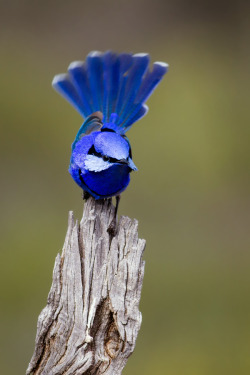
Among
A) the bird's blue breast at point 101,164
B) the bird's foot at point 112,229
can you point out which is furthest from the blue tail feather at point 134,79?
the bird's foot at point 112,229

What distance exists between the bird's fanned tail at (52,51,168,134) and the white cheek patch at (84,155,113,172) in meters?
0.33

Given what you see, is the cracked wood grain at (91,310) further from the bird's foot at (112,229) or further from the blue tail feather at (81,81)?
the blue tail feather at (81,81)

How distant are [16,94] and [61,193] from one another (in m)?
0.92

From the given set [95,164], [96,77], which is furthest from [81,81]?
[95,164]

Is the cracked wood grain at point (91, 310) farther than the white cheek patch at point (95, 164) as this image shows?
No

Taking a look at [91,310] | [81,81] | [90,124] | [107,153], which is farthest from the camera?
[81,81]

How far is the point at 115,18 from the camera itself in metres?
5.95

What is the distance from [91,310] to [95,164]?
508 millimetres

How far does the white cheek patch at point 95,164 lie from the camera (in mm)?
2424

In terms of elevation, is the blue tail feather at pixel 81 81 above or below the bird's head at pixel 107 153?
above

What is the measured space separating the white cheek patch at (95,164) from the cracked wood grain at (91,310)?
23cm

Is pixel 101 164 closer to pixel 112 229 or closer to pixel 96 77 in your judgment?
pixel 112 229

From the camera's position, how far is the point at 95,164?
2461 mm

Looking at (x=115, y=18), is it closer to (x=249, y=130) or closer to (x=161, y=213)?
(x=249, y=130)
